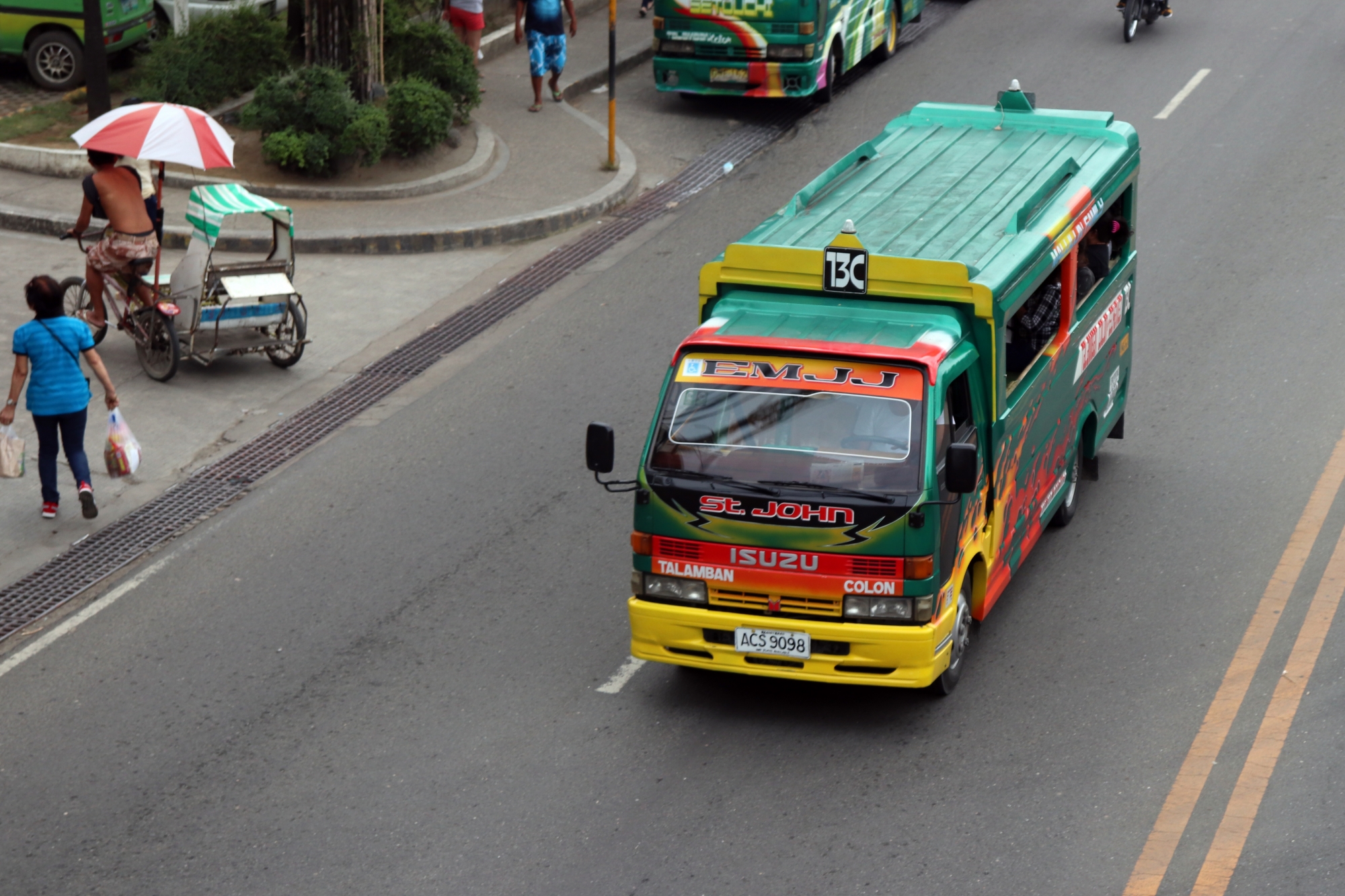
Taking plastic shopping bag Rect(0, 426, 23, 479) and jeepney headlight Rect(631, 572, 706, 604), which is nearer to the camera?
jeepney headlight Rect(631, 572, 706, 604)

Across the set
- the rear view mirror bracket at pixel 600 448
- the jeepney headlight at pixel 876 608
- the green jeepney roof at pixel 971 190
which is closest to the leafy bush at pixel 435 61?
the green jeepney roof at pixel 971 190

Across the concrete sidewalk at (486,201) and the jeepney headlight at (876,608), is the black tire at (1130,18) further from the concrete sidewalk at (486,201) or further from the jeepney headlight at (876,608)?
the jeepney headlight at (876,608)

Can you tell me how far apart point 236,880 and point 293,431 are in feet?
18.1

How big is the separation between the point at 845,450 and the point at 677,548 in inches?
37.4

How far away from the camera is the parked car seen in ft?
64.7

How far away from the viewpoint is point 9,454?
10.9 meters

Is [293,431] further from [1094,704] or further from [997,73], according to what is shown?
[997,73]

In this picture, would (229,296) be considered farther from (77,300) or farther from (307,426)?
(77,300)

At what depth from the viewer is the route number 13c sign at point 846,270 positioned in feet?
29.3

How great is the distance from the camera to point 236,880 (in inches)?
304

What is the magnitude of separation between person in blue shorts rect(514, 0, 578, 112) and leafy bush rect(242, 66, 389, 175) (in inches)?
109

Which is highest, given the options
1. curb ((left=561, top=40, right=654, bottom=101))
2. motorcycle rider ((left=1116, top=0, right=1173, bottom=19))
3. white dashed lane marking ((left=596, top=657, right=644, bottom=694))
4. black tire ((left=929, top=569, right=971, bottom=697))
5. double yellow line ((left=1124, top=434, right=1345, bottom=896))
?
motorcycle rider ((left=1116, top=0, right=1173, bottom=19))

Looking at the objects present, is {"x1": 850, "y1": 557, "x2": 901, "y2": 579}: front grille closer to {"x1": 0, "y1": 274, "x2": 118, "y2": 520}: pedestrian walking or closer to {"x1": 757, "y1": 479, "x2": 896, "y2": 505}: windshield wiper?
{"x1": 757, "y1": 479, "x2": 896, "y2": 505}: windshield wiper

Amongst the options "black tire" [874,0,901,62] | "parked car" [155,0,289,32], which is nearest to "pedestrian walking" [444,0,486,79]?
"parked car" [155,0,289,32]
